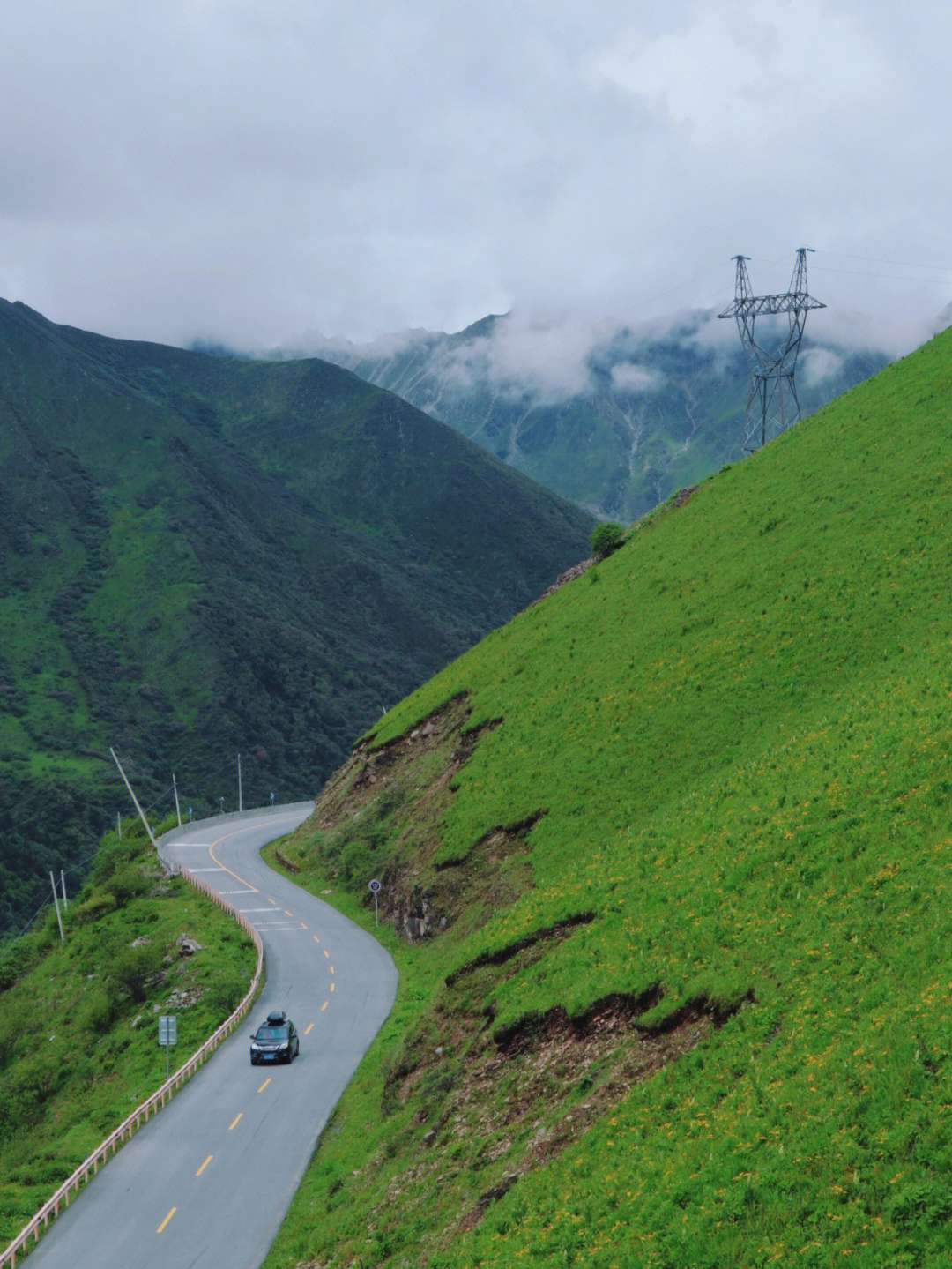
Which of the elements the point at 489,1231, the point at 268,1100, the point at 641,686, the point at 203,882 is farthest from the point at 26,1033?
the point at 489,1231

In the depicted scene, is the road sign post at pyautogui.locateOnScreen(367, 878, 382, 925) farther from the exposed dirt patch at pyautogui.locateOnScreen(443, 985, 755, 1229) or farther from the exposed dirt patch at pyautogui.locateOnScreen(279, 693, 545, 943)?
the exposed dirt patch at pyautogui.locateOnScreen(443, 985, 755, 1229)

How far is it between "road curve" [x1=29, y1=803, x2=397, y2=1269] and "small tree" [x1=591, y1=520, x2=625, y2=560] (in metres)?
31.4

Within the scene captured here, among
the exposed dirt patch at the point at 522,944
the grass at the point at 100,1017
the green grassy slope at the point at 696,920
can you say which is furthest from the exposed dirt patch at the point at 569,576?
the exposed dirt patch at the point at 522,944

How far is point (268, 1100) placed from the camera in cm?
3111

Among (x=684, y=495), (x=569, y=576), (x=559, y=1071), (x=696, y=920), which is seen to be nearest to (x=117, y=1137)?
(x=559, y=1071)

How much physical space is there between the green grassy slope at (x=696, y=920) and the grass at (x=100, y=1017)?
7.34 m

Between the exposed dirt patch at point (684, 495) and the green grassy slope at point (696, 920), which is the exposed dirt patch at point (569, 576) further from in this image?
the green grassy slope at point (696, 920)

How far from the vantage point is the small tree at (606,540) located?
71.1 m

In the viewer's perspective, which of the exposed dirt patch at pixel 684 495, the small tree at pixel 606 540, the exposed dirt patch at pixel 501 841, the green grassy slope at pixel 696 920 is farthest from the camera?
the small tree at pixel 606 540

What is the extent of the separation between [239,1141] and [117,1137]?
3.30m

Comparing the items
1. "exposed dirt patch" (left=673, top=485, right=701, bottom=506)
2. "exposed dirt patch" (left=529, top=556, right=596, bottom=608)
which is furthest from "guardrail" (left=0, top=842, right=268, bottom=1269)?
"exposed dirt patch" (left=673, top=485, right=701, bottom=506)

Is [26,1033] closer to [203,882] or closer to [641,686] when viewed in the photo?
[203,882]

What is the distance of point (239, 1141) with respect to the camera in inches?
1102

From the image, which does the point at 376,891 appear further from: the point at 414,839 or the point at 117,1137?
the point at 117,1137
